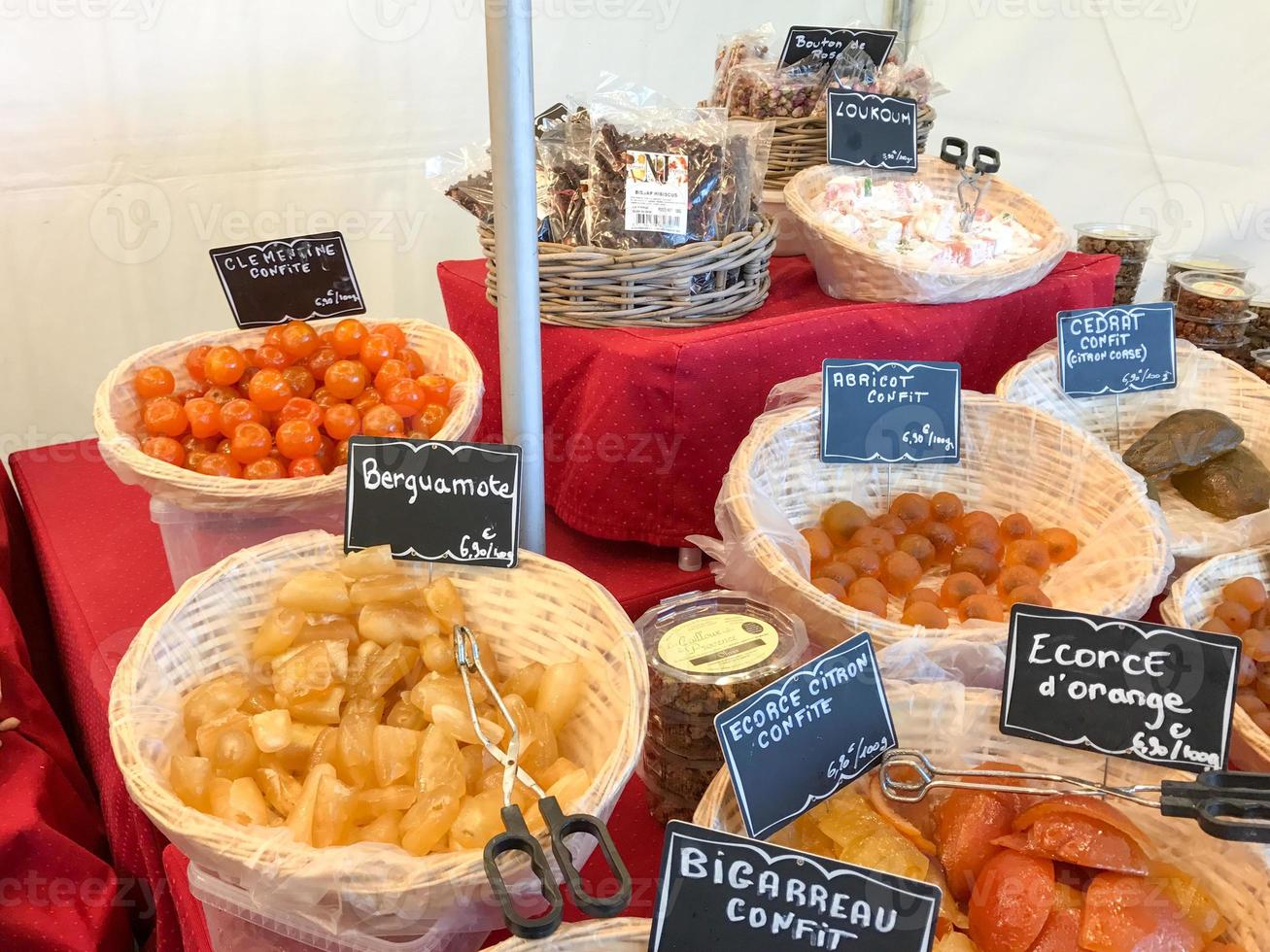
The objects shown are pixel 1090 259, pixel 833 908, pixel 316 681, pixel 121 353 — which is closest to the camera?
pixel 833 908

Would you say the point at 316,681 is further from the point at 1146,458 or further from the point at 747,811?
the point at 1146,458

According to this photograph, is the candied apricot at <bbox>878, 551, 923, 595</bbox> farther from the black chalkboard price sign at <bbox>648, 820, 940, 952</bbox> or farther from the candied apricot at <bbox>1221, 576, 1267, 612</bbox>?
the black chalkboard price sign at <bbox>648, 820, 940, 952</bbox>

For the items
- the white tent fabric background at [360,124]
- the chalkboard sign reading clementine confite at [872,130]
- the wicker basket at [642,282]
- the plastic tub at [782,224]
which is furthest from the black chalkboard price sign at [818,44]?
the white tent fabric background at [360,124]

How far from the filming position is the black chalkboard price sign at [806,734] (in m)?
0.74

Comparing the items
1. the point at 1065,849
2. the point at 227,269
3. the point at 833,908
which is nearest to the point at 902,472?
the point at 1065,849

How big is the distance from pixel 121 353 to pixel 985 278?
196 cm

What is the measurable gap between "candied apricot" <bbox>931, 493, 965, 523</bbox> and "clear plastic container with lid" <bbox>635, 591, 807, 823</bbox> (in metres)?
0.41

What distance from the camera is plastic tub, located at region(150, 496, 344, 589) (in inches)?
44.8

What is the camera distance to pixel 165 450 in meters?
1.15

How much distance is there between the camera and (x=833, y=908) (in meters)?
0.62

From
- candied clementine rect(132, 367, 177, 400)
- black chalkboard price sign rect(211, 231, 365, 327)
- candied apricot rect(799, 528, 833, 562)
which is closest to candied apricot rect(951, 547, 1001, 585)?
candied apricot rect(799, 528, 833, 562)

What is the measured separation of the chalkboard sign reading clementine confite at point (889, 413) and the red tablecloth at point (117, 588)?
0.28 meters

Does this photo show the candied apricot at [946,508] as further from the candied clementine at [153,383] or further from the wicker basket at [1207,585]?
the candied clementine at [153,383]

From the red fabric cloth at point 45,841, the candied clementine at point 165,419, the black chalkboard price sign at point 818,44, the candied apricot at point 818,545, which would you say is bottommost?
the red fabric cloth at point 45,841
